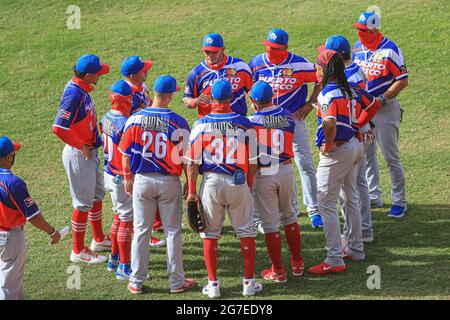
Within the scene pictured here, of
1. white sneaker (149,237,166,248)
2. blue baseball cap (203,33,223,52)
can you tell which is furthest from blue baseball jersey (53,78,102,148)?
blue baseball cap (203,33,223,52)

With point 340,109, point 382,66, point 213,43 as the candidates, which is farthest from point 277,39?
point 340,109

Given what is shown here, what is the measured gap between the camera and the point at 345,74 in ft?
25.5

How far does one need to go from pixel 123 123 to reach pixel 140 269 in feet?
4.77

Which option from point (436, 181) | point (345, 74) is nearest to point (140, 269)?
point (345, 74)

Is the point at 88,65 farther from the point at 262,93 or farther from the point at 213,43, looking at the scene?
the point at 262,93

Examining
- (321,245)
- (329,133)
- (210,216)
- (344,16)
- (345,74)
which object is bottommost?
(321,245)

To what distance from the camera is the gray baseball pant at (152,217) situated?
7180mm

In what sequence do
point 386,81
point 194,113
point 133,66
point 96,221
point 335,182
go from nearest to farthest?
point 335,182, point 133,66, point 96,221, point 386,81, point 194,113

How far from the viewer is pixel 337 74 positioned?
24.4ft

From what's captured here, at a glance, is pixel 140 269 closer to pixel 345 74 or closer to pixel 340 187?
pixel 340 187

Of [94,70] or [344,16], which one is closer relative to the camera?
[94,70]

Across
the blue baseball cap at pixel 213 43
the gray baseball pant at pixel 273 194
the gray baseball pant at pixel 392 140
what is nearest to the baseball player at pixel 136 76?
the blue baseball cap at pixel 213 43

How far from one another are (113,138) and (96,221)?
115 cm

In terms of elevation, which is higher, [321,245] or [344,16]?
[344,16]
